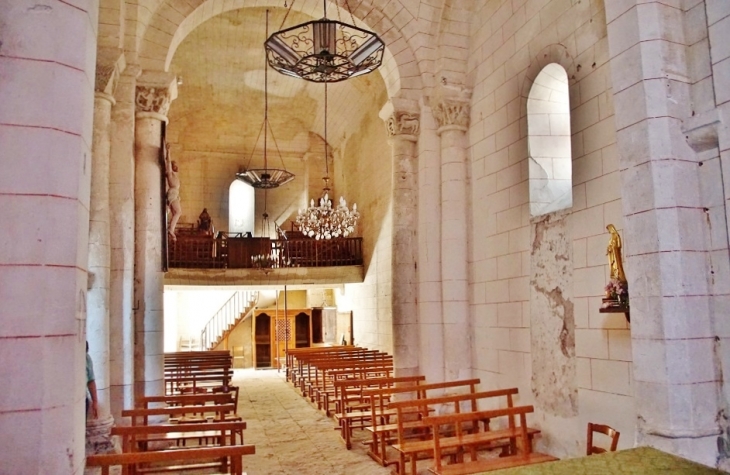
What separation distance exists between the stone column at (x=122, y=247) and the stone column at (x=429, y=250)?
4087 mm

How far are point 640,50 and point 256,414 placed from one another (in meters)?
7.94

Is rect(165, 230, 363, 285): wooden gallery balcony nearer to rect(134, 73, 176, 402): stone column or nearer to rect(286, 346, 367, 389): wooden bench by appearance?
rect(286, 346, 367, 389): wooden bench

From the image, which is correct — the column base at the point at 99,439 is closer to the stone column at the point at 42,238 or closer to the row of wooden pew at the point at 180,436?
the row of wooden pew at the point at 180,436

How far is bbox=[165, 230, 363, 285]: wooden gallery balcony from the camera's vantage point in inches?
575

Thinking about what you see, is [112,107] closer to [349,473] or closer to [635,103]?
[349,473]

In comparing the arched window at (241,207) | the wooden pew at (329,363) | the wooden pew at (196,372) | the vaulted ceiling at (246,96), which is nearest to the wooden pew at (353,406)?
the wooden pew at (329,363)

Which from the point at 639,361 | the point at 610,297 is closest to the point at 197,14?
the point at 610,297

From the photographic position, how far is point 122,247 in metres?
6.92

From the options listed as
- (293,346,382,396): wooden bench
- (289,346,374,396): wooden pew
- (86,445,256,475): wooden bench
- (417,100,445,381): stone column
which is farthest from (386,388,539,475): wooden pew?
(289,346,374,396): wooden pew

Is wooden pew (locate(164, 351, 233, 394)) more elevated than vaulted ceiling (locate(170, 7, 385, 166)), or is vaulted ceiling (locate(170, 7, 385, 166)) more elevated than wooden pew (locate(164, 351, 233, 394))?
vaulted ceiling (locate(170, 7, 385, 166))

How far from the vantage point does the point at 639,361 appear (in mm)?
4020

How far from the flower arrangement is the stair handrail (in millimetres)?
14019

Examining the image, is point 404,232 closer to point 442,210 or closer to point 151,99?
point 442,210

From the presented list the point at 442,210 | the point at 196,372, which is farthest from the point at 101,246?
the point at 442,210
